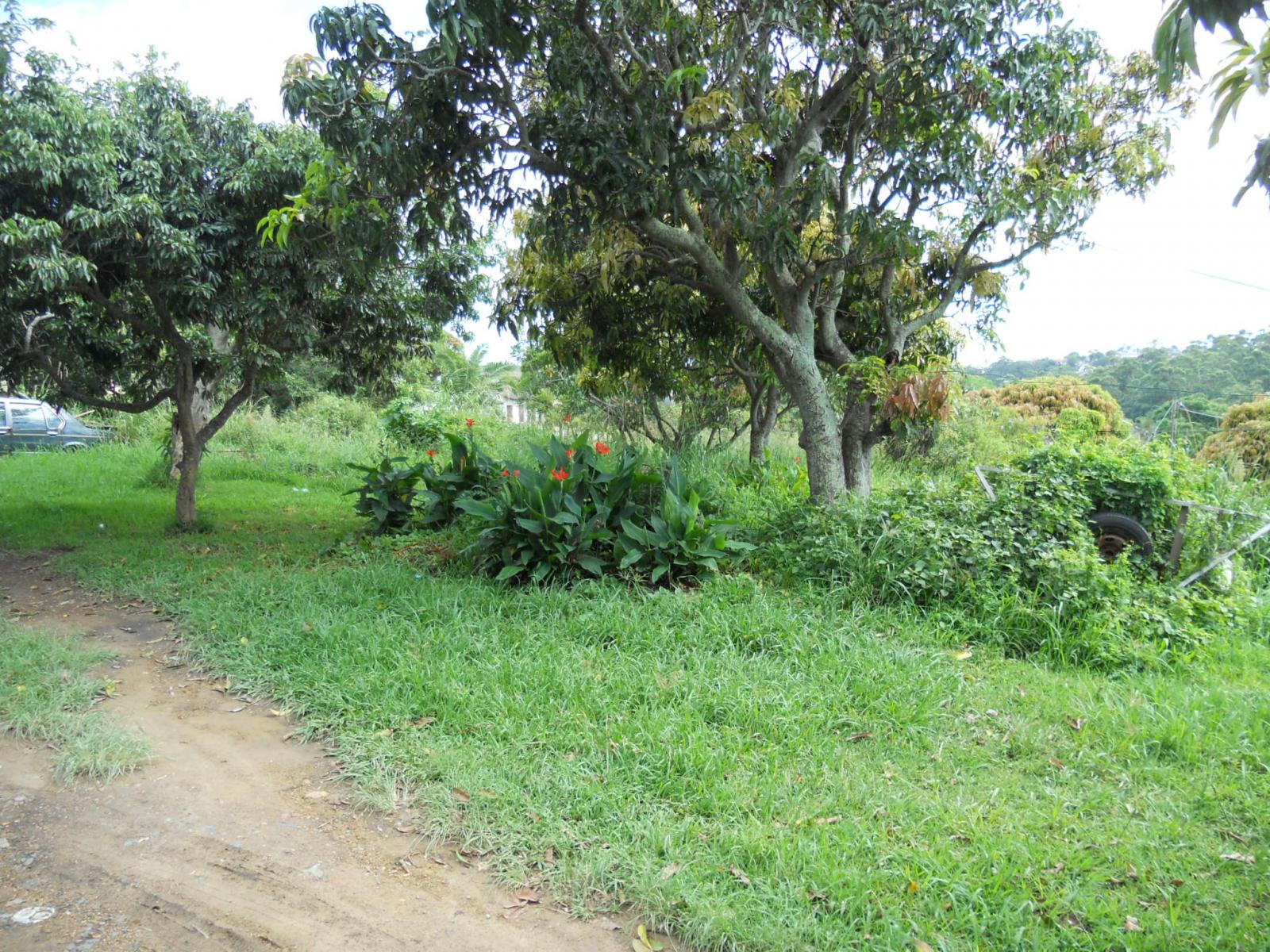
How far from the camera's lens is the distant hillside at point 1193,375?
1267cm

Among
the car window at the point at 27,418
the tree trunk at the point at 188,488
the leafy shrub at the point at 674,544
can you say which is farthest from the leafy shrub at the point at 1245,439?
the car window at the point at 27,418

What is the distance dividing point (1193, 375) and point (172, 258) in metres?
14.9

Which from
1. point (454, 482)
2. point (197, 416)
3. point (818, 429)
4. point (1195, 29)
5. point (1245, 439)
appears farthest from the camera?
point (1245, 439)

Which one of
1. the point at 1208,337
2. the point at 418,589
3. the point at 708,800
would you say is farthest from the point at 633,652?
the point at 1208,337

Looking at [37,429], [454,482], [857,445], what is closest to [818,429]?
[857,445]

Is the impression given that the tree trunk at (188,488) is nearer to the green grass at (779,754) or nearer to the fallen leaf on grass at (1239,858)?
the green grass at (779,754)

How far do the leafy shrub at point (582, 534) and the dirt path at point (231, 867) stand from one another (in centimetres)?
220

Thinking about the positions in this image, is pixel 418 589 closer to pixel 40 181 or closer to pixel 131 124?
pixel 40 181

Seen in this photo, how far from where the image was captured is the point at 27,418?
1611 centimetres

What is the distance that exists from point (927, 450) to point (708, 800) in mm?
10618

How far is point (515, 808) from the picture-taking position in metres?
3.24

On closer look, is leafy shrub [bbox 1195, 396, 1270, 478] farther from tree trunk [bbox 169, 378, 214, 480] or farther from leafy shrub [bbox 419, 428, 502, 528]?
tree trunk [bbox 169, 378, 214, 480]

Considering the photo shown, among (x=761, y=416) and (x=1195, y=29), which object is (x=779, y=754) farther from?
(x=761, y=416)

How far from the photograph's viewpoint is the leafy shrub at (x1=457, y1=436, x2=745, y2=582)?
5.83m
